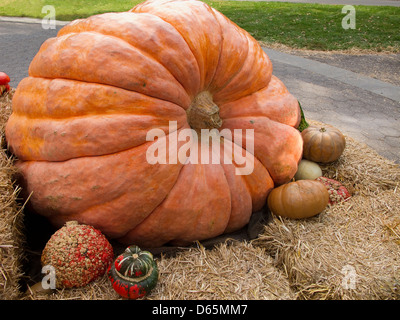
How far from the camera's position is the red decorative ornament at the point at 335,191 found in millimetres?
2725

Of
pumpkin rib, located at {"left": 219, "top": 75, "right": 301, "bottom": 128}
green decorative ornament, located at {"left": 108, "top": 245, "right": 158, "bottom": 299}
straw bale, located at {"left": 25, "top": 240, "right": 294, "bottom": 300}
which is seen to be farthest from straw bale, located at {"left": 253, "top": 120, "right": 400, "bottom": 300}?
green decorative ornament, located at {"left": 108, "top": 245, "right": 158, "bottom": 299}

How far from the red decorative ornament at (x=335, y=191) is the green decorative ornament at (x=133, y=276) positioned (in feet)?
5.06

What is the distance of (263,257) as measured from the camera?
223 centimetres

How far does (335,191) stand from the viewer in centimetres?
276

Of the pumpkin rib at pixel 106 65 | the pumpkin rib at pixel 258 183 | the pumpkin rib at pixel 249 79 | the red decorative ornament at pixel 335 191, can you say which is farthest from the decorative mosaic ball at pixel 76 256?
the red decorative ornament at pixel 335 191

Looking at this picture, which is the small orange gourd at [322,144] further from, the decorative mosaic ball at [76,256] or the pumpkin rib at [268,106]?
Answer: the decorative mosaic ball at [76,256]

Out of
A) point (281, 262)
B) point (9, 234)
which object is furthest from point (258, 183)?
point (9, 234)

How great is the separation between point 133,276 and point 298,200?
47.1 inches

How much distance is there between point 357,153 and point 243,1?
12299 mm

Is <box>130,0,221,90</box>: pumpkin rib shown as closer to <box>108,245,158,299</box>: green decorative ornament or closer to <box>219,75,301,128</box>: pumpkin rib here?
<box>219,75,301,128</box>: pumpkin rib

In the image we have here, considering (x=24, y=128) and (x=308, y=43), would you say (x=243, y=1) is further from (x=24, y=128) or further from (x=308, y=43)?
(x=24, y=128)

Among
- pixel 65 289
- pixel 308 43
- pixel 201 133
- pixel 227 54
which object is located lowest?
pixel 308 43

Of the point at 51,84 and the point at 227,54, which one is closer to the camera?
the point at 51,84
